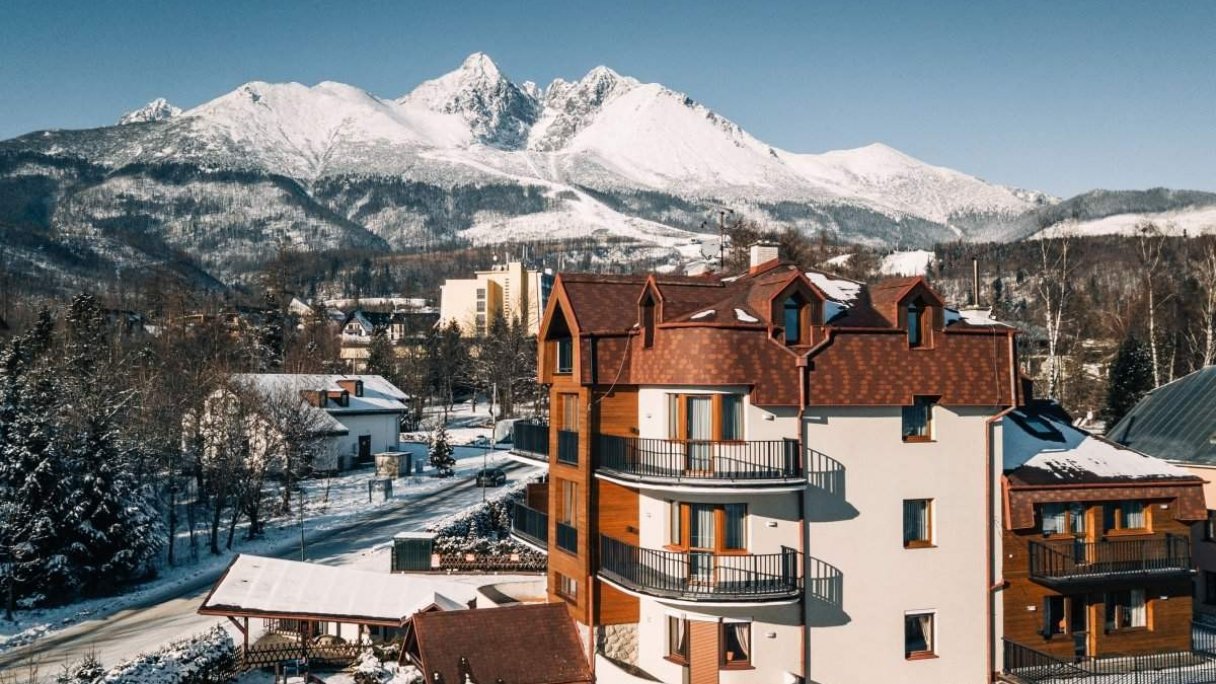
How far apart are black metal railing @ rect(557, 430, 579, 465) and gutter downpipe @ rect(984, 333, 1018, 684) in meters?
9.82

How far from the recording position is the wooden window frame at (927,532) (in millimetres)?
23141

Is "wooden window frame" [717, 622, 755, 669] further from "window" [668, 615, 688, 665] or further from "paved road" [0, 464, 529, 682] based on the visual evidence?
"paved road" [0, 464, 529, 682]

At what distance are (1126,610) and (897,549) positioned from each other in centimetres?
715

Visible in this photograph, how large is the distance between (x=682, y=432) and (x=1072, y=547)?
10.5 m

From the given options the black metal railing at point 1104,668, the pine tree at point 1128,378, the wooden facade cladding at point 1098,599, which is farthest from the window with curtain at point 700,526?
the pine tree at point 1128,378

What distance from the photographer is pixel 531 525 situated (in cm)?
2756

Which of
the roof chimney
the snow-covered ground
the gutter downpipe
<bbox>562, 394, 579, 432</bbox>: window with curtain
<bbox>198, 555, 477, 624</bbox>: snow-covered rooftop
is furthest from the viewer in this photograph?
the snow-covered ground

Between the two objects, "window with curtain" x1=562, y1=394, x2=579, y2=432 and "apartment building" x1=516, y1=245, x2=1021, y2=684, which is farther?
"window with curtain" x1=562, y1=394, x2=579, y2=432

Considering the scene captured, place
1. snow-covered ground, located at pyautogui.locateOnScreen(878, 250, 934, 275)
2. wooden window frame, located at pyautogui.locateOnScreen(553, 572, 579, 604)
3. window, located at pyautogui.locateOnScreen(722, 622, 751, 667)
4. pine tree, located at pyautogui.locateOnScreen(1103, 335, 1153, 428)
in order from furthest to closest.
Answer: snow-covered ground, located at pyautogui.locateOnScreen(878, 250, 934, 275) → pine tree, located at pyautogui.locateOnScreen(1103, 335, 1153, 428) → wooden window frame, located at pyautogui.locateOnScreen(553, 572, 579, 604) → window, located at pyautogui.locateOnScreen(722, 622, 751, 667)

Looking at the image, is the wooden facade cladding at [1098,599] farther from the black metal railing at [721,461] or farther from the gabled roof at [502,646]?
the gabled roof at [502,646]

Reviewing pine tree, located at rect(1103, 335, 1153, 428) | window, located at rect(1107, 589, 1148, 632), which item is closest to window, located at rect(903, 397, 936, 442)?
window, located at rect(1107, 589, 1148, 632)

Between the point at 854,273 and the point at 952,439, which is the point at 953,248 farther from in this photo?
the point at 952,439

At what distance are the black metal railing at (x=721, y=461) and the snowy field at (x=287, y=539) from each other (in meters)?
18.8

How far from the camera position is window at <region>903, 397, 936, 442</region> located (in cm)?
2331
